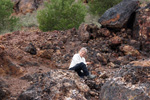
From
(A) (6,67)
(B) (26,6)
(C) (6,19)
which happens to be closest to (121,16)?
(A) (6,67)

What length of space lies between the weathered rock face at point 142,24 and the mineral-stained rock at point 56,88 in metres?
4.40

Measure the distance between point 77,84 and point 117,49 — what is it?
171 inches

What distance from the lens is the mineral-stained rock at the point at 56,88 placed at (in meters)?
3.04

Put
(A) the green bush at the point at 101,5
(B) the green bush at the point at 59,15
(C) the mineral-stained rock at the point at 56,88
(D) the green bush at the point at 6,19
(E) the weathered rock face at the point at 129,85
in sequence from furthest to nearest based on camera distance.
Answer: (A) the green bush at the point at 101,5 < (D) the green bush at the point at 6,19 < (B) the green bush at the point at 59,15 < (C) the mineral-stained rock at the point at 56,88 < (E) the weathered rock face at the point at 129,85

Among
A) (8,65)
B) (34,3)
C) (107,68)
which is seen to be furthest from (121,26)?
(34,3)

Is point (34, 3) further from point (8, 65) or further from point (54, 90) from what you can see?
point (54, 90)

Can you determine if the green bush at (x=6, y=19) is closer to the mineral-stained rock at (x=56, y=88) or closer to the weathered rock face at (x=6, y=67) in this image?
the weathered rock face at (x=6, y=67)

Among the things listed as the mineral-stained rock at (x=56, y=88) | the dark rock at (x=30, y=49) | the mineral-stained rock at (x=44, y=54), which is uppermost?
the mineral-stained rock at (x=56, y=88)

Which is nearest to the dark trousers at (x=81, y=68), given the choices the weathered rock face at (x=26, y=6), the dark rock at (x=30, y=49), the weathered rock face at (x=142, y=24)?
the dark rock at (x=30, y=49)

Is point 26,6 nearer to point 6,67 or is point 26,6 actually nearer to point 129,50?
point 129,50

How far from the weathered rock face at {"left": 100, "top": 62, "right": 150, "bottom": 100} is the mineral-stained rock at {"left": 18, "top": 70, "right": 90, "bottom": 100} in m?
0.49

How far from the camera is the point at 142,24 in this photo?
714cm

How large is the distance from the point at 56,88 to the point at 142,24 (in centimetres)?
508

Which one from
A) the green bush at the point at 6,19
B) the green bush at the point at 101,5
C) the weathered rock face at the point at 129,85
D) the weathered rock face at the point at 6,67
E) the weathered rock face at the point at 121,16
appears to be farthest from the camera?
the green bush at the point at 101,5
